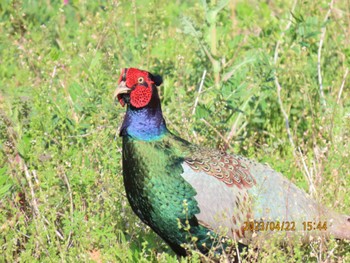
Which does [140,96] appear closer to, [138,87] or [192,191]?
[138,87]

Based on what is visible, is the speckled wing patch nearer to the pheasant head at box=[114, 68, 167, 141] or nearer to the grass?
the pheasant head at box=[114, 68, 167, 141]

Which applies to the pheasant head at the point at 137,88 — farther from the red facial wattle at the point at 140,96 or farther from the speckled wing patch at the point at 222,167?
the speckled wing patch at the point at 222,167

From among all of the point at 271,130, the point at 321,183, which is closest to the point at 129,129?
the point at 321,183

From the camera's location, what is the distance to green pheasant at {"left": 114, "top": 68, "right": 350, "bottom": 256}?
16.2 feet

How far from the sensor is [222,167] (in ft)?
16.9

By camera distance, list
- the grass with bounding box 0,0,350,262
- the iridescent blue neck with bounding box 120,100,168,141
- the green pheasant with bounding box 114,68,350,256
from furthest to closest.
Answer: the grass with bounding box 0,0,350,262, the iridescent blue neck with bounding box 120,100,168,141, the green pheasant with bounding box 114,68,350,256

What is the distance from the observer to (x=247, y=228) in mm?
5043

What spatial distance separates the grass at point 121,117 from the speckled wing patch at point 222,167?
1.48 ft

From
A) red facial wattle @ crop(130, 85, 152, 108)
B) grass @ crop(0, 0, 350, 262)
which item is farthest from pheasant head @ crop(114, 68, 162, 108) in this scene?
grass @ crop(0, 0, 350, 262)

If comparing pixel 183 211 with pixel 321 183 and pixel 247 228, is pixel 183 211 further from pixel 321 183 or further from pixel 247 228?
pixel 321 183

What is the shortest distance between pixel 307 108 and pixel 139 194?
2.30 m

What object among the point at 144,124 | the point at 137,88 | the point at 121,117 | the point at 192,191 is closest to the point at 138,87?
the point at 137,88

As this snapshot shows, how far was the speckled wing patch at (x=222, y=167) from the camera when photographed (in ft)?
16.6

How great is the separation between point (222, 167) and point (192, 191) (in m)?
0.27
